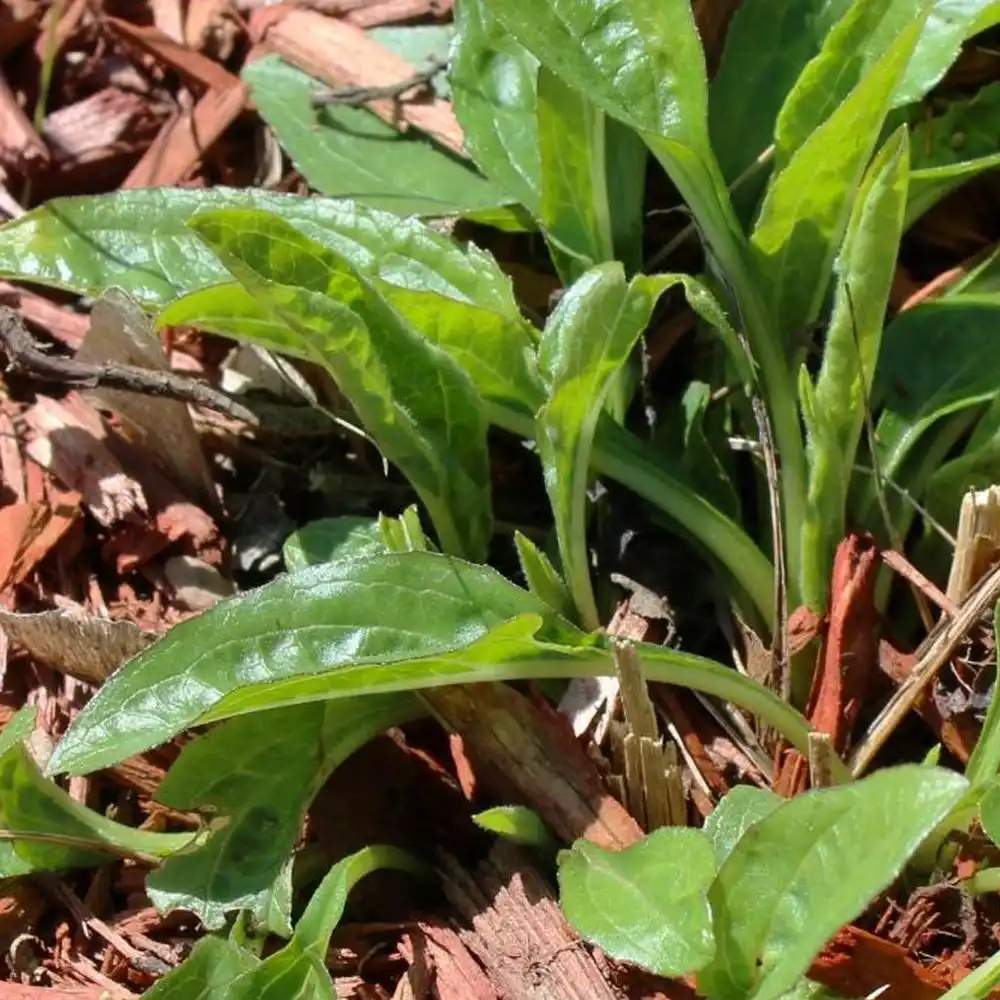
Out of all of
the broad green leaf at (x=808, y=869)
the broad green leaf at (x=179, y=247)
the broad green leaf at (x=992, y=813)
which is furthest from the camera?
the broad green leaf at (x=179, y=247)

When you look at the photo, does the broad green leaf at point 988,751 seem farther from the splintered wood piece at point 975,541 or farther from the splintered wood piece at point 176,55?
Result: the splintered wood piece at point 176,55

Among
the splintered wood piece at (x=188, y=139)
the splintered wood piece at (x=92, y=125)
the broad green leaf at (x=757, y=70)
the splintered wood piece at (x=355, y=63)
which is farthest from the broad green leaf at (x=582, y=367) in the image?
the splintered wood piece at (x=92, y=125)

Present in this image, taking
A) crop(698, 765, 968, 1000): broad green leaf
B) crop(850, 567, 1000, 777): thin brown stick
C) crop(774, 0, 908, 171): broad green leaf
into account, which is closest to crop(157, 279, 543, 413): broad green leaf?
crop(774, 0, 908, 171): broad green leaf

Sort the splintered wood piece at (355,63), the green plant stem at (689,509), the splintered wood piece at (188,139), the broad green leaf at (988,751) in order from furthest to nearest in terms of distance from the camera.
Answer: the splintered wood piece at (188,139)
the splintered wood piece at (355,63)
the green plant stem at (689,509)
the broad green leaf at (988,751)

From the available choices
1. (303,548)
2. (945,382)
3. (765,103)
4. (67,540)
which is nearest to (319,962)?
(303,548)

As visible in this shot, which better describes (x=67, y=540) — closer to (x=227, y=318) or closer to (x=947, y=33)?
(x=227, y=318)

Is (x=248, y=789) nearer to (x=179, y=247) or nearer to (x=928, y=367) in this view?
(x=179, y=247)

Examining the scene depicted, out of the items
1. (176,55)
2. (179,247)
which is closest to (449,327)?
(179,247)
